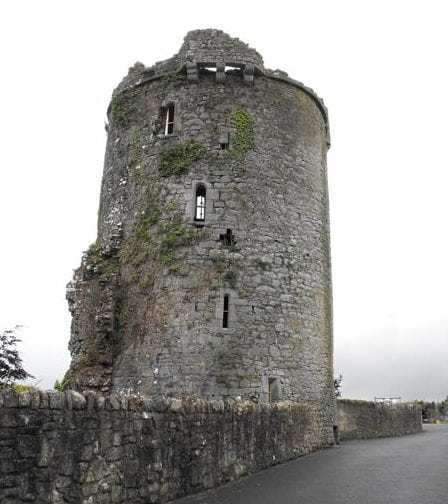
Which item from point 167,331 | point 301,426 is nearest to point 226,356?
point 167,331

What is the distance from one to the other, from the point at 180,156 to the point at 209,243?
267 centimetres

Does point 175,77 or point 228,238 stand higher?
point 175,77

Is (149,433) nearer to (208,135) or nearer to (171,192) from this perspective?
(171,192)

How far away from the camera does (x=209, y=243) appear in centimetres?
1512

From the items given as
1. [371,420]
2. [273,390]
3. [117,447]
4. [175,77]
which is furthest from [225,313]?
[371,420]

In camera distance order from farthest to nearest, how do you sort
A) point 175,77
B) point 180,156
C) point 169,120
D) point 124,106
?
point 124,106 < point 175,77 < point 169,120 < point 180,156

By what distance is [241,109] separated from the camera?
16625 millimetres

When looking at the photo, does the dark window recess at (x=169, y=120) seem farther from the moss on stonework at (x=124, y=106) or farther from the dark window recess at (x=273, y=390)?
the dark window recess at (x=273, y=390)

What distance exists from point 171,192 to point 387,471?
28.4 feet

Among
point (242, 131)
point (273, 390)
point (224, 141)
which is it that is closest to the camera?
point (273, 390)

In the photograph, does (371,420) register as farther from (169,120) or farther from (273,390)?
(169,120)

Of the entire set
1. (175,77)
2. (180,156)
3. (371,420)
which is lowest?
(371,420)

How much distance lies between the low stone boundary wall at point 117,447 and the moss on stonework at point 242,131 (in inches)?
311

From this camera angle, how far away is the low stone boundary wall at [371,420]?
65.8 feet
